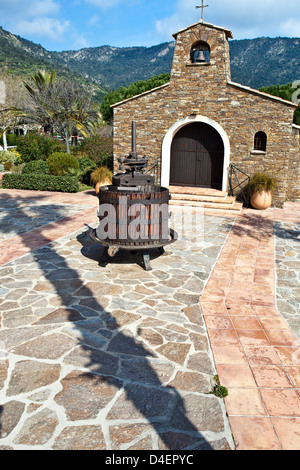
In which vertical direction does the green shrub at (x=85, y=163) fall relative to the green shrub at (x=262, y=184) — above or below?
above

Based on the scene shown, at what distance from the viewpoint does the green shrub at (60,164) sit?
16.4 m

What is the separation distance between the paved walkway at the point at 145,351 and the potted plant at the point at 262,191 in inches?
202

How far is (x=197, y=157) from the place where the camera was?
47.0 ft

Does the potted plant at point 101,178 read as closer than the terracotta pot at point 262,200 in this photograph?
No

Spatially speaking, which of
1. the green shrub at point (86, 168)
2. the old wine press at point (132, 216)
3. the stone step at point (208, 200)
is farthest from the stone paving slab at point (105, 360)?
the green shrub at point (86, 168)

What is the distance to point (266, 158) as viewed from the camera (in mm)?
12805

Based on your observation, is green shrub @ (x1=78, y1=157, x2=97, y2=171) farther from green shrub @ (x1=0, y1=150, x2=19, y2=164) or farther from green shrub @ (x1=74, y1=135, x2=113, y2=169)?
green shrub @ (x1=0, y1=150, x2=19, y2=164)

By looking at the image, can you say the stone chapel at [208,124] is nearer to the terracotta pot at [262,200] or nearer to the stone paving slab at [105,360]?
the terracotta pot at [262,200]

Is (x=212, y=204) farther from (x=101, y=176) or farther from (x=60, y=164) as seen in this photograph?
(x=60, y=164)

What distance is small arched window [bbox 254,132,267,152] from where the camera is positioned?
1291cm

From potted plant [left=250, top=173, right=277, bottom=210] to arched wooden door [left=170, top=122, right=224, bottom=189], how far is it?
1.85 metres

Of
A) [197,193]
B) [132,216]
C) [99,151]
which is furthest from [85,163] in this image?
[132,216]

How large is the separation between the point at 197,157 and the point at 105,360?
38.4 ft
